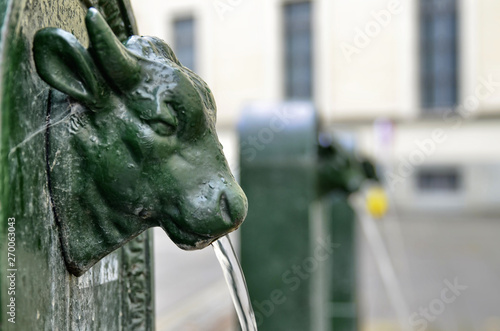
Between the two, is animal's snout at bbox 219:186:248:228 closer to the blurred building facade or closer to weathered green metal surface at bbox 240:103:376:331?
weathered green metal surface at bbox 240:103:376:331

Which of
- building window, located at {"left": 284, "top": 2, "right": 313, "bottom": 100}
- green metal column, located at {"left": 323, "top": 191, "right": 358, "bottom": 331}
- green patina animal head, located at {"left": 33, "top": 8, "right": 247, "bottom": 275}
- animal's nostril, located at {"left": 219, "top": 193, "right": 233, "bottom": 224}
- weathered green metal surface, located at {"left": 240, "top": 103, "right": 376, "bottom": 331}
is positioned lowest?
green metal column, located at {"left": 323, "top": 191, "right": 358, "bottom": 331}

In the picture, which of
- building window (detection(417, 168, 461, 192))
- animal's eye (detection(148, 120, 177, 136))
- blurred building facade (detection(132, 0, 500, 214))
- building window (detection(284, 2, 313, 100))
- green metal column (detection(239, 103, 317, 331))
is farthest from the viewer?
building window (detection(284, 2, 313, 100))

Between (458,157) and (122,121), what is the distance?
44.6 ft

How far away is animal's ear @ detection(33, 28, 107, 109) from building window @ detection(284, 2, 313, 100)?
13629 millimetres

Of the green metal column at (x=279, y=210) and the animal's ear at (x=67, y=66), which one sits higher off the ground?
the animal's ear at (x=67, y=66)

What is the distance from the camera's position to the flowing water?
0.75 m

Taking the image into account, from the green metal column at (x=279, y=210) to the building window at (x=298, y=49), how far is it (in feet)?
40.3

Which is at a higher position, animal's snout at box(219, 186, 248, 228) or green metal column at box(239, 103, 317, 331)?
animal's snout at box(219, 186, 248, 228)

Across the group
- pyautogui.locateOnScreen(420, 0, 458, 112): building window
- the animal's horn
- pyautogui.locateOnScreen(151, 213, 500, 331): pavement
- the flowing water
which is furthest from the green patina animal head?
pyautogui.locateOnScreen(420, 0, 458, 112): building window

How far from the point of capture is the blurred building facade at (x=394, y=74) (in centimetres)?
1247

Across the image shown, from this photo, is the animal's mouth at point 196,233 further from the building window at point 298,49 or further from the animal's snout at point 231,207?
the building window at point 298,49

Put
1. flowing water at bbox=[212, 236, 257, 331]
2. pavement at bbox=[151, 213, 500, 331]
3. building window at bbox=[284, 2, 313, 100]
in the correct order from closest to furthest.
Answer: flowing water at bbox=[212, 236, 257, 331], pavement at bbox=[151, 213, 500, 331], building window at bbox=[284, 2, 313, 100]

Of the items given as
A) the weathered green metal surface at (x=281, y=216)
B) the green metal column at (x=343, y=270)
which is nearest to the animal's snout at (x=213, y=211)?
the weathered green metal surface at (x=281, y=216)

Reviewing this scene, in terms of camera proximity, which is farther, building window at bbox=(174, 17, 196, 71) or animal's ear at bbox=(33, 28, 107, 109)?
building window at bbox=(174, 17, 196, 71)
